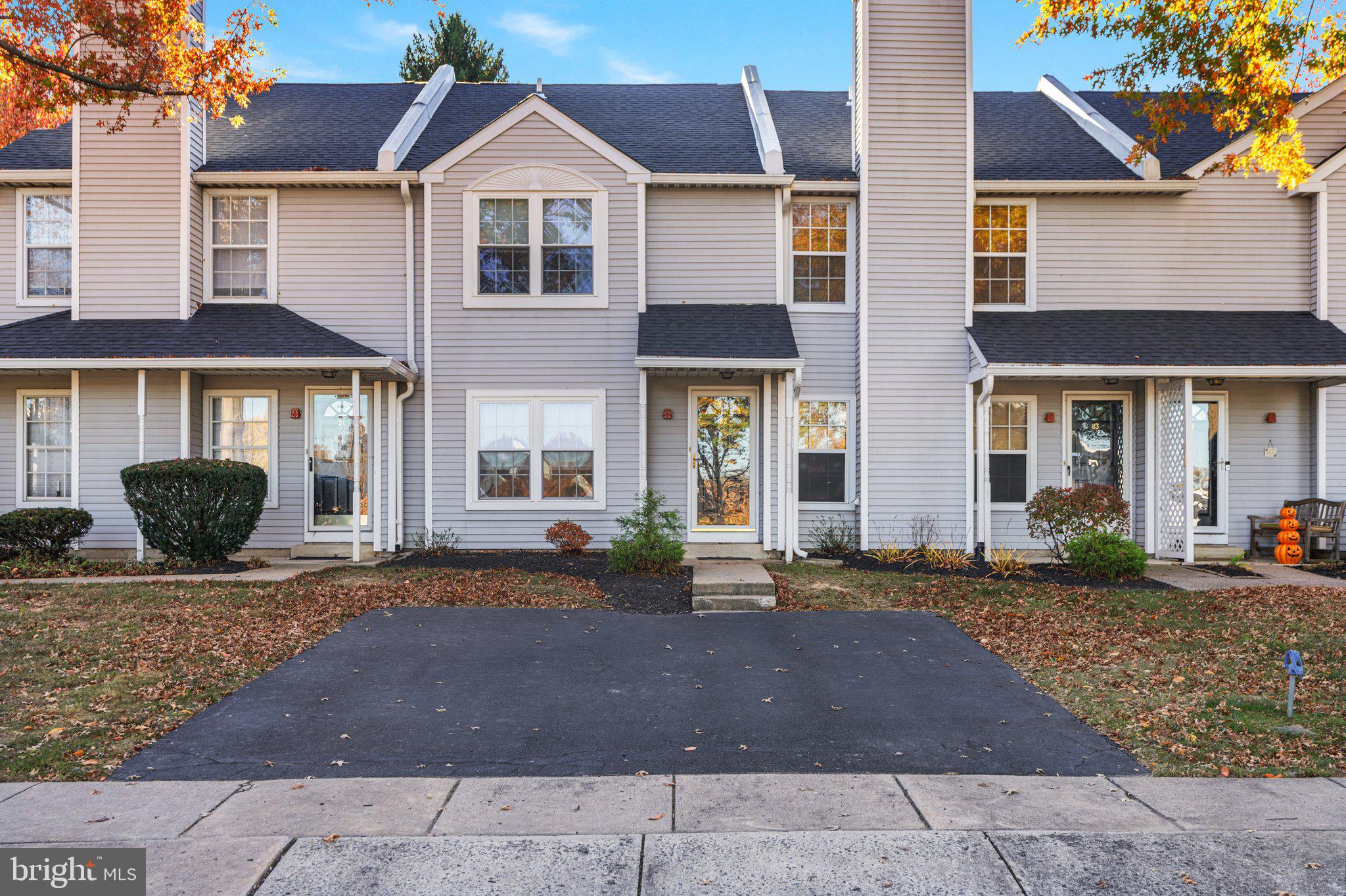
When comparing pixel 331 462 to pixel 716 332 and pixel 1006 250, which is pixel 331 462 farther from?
pixel 1006 250

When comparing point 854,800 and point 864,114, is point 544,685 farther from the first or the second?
point 864,114

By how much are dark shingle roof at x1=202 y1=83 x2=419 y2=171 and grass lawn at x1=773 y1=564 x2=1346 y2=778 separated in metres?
9.28

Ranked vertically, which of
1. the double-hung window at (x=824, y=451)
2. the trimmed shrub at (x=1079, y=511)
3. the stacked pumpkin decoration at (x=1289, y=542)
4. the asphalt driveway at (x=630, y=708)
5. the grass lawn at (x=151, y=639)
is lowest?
the asphalt driveway at (x=630, y=708)

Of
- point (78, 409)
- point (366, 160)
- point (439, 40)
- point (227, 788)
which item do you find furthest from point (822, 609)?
point (439, 40)

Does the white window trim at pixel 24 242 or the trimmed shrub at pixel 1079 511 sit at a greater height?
the white window trim at pixel 24 242

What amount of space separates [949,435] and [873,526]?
173 cm

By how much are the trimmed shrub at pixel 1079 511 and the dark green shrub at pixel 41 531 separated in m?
12.5

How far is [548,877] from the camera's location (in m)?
3.01

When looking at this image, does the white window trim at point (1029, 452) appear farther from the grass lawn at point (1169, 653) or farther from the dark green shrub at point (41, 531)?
the dark green shrub at point (41, 531)

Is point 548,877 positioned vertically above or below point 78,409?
below

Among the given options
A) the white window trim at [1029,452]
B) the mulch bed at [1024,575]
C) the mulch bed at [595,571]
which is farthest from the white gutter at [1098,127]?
the mulch bed at [595,571]

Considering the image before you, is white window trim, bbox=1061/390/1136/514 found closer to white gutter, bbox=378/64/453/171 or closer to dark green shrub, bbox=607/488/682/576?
dark green shrub, bbox=607/488/682/576

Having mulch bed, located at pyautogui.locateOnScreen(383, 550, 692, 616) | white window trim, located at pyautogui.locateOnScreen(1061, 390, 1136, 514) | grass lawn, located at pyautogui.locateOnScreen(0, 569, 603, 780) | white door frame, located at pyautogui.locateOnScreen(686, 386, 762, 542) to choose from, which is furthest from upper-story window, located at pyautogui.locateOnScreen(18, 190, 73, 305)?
white window trim, located at pyautogui.locateOnScreen(1061, 390, 1136, 514)

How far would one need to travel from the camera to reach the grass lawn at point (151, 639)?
14.7ft
